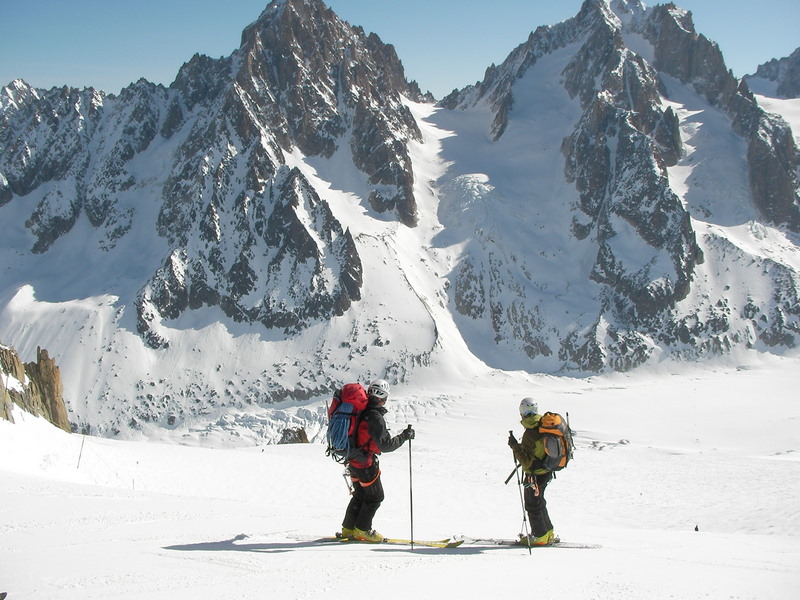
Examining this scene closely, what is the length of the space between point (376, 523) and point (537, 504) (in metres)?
3.25

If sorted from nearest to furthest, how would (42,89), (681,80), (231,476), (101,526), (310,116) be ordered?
(101,526) → (231,476) → (310,116) → (681,80) → (42,89)

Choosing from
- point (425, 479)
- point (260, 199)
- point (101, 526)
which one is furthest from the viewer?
point (260, 199)

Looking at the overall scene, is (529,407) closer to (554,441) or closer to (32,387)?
(554,441)

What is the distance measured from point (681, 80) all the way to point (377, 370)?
98706mm

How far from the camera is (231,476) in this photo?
23500 mm

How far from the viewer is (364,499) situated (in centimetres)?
869

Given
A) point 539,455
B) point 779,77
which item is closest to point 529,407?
point 539,455

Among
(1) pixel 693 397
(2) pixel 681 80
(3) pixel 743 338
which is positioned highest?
(2) pixel 681 80

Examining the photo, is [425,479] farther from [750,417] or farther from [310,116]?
[310,116]

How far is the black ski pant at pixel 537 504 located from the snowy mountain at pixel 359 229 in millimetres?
67839

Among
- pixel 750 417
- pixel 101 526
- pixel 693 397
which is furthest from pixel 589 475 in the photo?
pixel 693 397

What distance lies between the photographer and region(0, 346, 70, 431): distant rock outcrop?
75.8ft

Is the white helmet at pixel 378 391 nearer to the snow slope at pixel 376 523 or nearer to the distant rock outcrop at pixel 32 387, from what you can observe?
the snow slope at pixel 376 523

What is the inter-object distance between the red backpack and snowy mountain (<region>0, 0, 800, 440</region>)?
2695 inches
